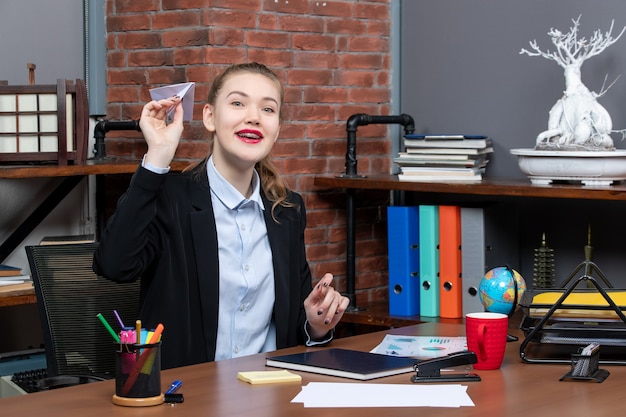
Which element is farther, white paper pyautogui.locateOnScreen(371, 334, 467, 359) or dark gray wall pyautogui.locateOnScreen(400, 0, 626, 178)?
dark gray wall pyautogui.locateOnScreen(400, 0, 626, 178)

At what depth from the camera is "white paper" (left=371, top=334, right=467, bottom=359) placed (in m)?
2.26

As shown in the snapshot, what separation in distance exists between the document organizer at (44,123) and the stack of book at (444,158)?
3.66 ft

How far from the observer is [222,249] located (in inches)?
100

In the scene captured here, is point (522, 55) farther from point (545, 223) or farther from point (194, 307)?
point (194, 307)

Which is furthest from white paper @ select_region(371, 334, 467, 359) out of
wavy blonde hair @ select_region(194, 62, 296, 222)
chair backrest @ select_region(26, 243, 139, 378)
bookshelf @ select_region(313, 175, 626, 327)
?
bookshelf @ select_region(313, 175, 626, 327)

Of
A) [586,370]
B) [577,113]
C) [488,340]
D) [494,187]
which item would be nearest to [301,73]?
[494,187]

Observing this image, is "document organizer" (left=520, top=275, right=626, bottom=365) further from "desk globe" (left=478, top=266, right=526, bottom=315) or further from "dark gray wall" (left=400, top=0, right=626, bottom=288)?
"dark gray wall" (left=400, top=0, right=626, bottom=288)

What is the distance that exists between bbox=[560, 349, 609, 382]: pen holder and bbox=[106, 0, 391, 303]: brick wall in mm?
1798

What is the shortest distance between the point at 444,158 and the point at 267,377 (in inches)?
67.4

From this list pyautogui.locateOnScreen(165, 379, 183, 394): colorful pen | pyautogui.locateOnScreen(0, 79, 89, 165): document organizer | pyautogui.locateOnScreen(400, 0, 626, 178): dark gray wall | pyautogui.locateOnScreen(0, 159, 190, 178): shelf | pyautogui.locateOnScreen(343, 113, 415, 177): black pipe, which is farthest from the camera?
pyautogui.locateOnScreen(343, 113, 415, 177): black pipe

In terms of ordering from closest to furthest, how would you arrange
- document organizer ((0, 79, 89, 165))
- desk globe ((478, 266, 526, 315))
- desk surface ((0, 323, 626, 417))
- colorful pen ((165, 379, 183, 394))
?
desk surface ((0, 323, 626, 417)) → colorful pen ((165, 379, 183, 394)) → desk globe ((478, 266, 526, 315)) → document organizer ((0, 79, 89, 165))

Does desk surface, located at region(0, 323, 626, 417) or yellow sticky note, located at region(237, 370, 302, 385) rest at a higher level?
yellow sticky note, located at region(237, 370, 302, 385)

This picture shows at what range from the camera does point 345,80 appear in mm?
3893

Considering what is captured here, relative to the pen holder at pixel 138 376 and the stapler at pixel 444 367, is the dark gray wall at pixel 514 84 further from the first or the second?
the pen holder at pixel 138 376
